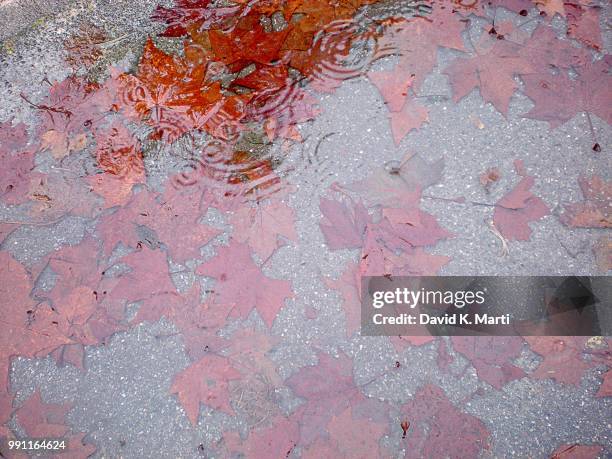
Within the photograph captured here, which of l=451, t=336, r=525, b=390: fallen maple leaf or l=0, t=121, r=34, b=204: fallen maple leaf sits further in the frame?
l=0, t=121, r=34, b=204: fallen maple leaf

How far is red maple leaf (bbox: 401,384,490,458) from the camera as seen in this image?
1593 millimetres

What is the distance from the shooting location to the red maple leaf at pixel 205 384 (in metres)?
1.73

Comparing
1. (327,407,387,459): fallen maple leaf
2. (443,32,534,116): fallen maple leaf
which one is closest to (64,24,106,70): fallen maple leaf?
(443,32,534,116): fallen maple leaf

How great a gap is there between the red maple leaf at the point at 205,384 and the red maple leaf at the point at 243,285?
0.68ft

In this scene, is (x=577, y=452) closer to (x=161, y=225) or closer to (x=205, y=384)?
(x=205, y=384)

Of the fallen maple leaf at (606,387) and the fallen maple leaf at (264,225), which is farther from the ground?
the fallen maple leaf at (264,225)

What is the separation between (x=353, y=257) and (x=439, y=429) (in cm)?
70

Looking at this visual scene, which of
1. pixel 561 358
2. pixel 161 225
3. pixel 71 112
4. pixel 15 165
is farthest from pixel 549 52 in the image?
pixel 15 165

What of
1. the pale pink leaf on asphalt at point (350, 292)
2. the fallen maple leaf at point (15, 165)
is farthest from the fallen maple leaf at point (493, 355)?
the fallen maple leaf at point (15, 165)

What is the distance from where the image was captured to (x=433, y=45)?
2.25m

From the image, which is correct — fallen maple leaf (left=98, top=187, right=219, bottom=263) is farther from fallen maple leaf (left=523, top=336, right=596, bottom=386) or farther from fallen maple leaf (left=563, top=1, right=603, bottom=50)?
fallen maple leaf (left=563, top=1, right=603, bottom=50)

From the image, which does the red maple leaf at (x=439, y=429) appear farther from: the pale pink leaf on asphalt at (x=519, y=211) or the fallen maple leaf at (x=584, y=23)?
the fallen maple leaf at (x=584, y=23)

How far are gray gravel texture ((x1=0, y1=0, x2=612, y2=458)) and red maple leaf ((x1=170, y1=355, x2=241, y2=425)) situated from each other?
31 mm

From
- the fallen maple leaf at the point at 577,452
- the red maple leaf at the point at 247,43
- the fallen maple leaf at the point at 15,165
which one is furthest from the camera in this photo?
the red maple leaf at the point at 247,43
